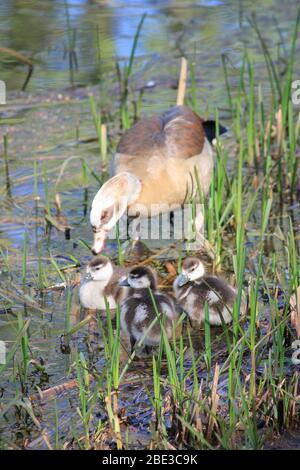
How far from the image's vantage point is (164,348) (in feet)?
15.7

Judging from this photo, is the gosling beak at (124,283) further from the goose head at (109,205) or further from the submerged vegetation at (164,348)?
the goose head at (109,205)

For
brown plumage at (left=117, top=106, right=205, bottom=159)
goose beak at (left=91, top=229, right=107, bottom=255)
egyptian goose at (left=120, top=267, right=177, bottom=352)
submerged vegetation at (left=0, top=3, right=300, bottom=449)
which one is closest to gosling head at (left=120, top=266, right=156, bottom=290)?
egyptian goose at (left=120, top=267, right=177, bottom=352)

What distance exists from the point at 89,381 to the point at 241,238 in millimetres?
1027

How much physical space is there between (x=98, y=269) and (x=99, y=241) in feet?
1.34

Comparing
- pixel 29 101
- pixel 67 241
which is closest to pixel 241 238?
pixel 67 241

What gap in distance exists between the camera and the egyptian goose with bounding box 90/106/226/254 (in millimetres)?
6145

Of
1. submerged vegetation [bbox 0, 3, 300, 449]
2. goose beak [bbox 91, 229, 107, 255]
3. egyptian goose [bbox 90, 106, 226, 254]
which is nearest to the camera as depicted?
submerged vegetation [bbox 0, 3, 300, 449]

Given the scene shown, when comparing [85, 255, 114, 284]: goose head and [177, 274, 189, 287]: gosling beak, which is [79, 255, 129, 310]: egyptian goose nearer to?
[85, 255, 114, 284]: goose head

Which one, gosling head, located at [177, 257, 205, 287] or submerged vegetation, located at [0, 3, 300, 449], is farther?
gosling head, located at [177, 257, 205, 287]

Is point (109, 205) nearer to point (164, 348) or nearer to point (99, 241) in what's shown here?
point (99, 241)

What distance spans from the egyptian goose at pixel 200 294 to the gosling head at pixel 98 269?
0.40 meters

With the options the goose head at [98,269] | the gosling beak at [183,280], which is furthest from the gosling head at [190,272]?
the goose head at [98,269]

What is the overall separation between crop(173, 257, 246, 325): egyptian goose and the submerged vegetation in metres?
0.09

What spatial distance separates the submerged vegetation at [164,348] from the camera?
3.90 m
